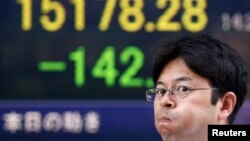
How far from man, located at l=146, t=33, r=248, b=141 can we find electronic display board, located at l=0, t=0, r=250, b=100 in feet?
6.48

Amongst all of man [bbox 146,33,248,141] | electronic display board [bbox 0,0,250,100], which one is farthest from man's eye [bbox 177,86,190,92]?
electronic display board [bbox 0,0,250,100]

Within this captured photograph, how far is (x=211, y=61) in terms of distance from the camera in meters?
2.39

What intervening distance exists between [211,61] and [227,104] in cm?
14

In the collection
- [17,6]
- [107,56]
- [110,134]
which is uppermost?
[17,6]

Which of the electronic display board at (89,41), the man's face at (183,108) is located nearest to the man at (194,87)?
the man's face at (183,108)

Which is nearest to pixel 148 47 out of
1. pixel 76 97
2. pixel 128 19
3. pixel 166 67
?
pixel 128 19

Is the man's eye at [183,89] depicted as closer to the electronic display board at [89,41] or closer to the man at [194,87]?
the man at [194,87]

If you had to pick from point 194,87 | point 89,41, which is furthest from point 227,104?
point 89,41

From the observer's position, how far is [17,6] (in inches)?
174

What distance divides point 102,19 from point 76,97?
45cm

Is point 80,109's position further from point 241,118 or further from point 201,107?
point 201,107

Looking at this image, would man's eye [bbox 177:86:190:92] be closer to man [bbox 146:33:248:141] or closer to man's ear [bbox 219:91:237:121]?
man [bbox 146:33:248:141]

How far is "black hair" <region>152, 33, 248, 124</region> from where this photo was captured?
238cm

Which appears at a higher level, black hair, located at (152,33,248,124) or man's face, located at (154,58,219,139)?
black hair, located at (152,33,248,124)
